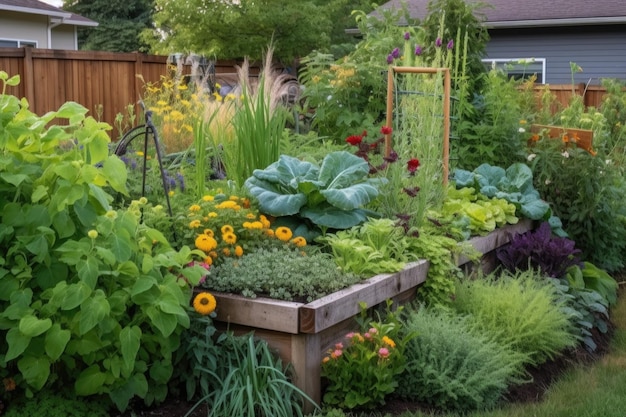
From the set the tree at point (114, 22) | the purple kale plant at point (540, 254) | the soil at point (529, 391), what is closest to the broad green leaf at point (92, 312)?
the soil at point (529, 391)

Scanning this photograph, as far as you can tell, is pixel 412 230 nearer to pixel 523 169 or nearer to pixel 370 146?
pixel 370 146

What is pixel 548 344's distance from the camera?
4.80 meters

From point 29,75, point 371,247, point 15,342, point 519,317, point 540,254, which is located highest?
point 29,75

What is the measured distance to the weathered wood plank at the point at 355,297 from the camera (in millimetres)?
3783

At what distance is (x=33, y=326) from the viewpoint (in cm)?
319

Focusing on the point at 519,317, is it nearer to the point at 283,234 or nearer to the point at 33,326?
the point at 283,234

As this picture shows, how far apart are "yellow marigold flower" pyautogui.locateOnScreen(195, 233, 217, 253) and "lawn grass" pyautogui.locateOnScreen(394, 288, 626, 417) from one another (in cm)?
131

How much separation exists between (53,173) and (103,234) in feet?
1.14

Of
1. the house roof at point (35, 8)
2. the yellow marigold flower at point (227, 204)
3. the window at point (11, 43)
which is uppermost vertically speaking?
the house roof at point (35, 8)

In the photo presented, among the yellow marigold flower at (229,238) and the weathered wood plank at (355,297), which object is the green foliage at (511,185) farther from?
the yellow marigold flower at (229,238)

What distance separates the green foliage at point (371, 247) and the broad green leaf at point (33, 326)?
1.75m

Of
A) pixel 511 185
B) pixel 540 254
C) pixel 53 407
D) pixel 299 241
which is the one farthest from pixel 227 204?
pixel 511 185

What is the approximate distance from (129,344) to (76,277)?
1.31ft

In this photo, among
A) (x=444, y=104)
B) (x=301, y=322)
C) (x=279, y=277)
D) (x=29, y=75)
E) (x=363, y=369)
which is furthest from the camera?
(x=29, y=75)
